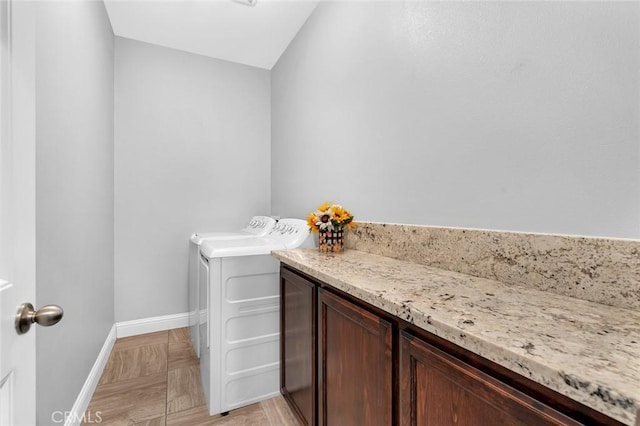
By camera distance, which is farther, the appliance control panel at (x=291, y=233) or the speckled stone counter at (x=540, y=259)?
the appliance control panel at (x=291, y=233)

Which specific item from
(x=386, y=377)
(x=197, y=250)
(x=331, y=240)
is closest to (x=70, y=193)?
(x=197, y=250)

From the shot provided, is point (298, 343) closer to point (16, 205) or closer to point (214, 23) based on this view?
point (16, 205)

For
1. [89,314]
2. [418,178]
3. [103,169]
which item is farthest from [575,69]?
[103,169]

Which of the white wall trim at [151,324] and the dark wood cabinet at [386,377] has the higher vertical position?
the dark wood cabinet at [386,377]

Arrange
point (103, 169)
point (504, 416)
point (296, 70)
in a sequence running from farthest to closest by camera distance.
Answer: point (296, 70) → point (103, 169) → point (504, 416)

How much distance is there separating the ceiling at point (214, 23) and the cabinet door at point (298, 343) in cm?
197

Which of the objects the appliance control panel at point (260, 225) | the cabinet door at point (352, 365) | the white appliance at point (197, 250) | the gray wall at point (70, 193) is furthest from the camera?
the appliance control panel at point (260, 225)

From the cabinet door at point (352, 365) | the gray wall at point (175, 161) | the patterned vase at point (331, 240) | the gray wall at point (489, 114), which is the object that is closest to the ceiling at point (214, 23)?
the gray wall at point (175, 161)

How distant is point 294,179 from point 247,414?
1.66 m

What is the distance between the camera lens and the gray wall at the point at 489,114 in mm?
713

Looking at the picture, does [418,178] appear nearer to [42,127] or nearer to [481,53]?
[481,53]

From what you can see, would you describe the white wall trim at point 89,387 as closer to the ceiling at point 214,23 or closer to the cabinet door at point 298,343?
the cabinet door at point 298,343

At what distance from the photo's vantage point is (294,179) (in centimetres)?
247

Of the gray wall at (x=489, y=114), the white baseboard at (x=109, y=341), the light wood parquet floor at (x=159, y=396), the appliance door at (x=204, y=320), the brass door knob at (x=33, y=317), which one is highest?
the gray wall at (x=489, y=114)
